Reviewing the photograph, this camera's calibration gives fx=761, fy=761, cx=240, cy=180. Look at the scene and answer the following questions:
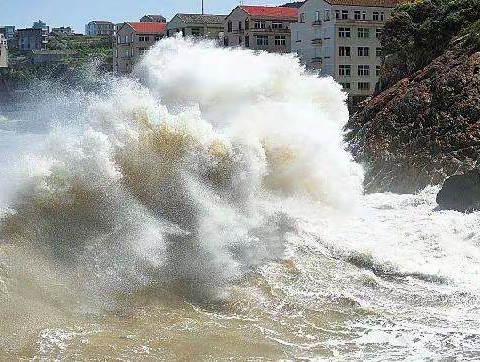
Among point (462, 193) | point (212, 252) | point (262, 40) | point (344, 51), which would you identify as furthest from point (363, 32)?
point (212, 252)

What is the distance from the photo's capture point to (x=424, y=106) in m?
32.5

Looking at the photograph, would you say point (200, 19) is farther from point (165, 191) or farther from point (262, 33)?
point (165, 191)

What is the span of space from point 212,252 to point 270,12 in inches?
2125

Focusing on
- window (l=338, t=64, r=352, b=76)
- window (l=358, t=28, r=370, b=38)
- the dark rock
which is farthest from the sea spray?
window (l=358, t=28, r=370, b=38)

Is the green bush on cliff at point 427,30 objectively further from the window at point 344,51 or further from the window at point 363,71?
the window at point 363,71

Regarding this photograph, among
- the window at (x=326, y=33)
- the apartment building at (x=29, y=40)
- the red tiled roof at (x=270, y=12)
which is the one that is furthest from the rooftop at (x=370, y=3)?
the apartment building at (x=29, y=40)

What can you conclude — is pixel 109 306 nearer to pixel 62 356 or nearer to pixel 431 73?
pixel 62 356

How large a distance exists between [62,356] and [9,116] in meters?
77.3

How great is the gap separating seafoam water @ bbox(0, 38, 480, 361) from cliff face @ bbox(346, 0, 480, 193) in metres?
5.16

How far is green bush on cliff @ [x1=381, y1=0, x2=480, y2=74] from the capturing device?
3878cm

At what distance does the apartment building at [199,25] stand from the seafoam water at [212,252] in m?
51.6

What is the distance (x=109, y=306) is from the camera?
14727 mm

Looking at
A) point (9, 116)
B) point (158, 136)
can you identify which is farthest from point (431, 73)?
point (9, 116)

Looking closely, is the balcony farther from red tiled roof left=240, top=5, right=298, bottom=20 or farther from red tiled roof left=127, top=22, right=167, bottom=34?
red tiled roof left=127, top=22, right=167, bottom=34
